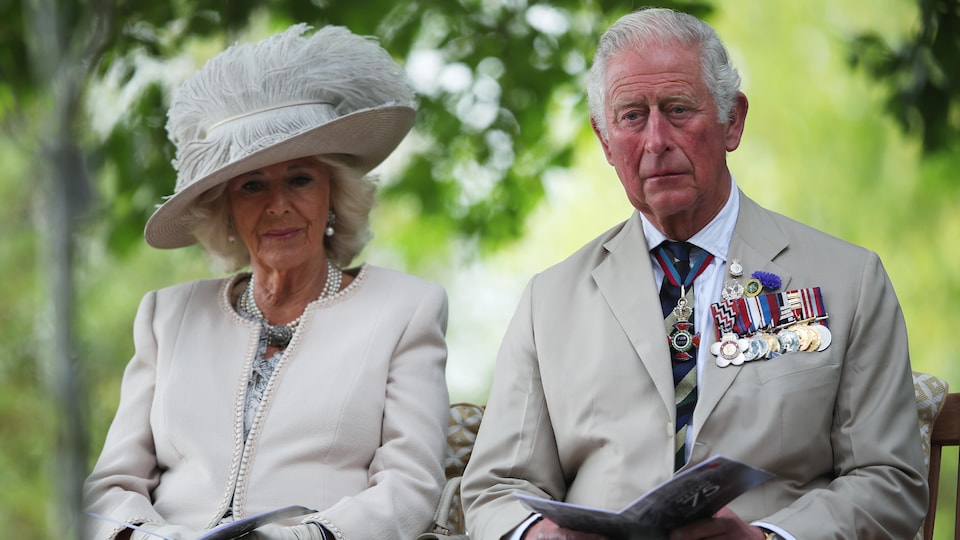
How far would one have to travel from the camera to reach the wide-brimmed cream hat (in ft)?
11.2

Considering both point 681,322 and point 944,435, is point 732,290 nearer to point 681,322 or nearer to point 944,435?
point 681,322

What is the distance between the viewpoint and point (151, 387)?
346cm

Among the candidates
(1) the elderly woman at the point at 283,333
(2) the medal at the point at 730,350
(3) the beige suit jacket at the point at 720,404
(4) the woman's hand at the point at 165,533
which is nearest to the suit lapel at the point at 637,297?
(3) the beige suit jacket at the point at 720,404

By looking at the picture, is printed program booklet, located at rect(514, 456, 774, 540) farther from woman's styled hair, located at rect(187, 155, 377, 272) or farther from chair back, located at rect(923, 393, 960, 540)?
woman's styled hair, located at rect(187, 155, 377, 272)

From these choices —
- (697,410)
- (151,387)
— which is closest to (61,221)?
(697,410)

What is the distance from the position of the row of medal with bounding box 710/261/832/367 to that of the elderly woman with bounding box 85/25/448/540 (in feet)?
3.10

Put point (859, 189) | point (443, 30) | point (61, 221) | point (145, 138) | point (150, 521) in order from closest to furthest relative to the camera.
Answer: point (61, 221)
point (150, 521)
point (145, 138)
point (443, 30)
point (859, 189)

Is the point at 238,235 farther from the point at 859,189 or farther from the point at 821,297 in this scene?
the point at 859,189

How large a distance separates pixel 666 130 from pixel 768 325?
1.71 feet

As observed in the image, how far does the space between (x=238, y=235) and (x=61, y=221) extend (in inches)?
106

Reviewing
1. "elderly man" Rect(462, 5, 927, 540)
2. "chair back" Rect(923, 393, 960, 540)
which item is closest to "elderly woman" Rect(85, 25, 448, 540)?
"elderly man" Rect(462, 5, 927, 540)

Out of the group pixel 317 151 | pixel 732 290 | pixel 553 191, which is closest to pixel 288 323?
pixel 317 151

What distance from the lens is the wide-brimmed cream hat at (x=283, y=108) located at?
11.2 ft

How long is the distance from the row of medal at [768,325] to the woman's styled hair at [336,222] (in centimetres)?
132
